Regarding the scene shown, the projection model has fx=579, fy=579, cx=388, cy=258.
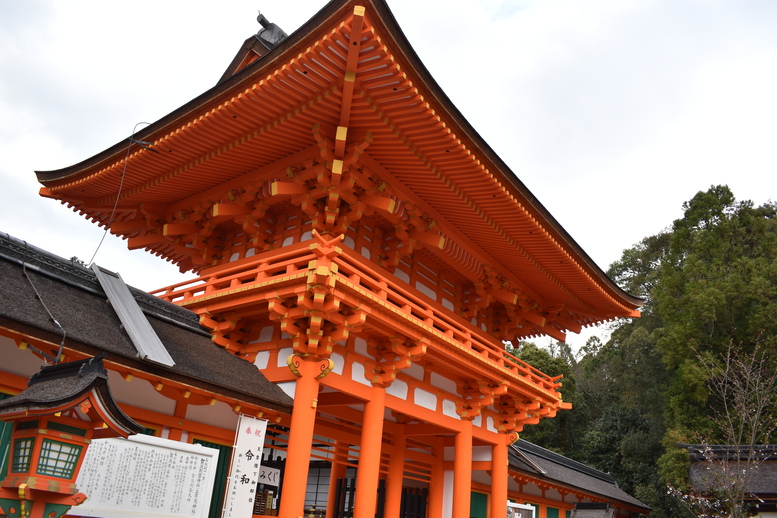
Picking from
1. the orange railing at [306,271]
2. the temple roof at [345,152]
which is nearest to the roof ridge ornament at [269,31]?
the temple roof at [345,152]

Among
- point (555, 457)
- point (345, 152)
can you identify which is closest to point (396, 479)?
point (345, 152)

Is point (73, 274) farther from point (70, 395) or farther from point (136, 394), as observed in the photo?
point (70, 395)

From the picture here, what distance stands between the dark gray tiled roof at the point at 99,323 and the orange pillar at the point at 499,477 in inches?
251

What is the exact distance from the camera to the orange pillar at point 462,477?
11727 mm

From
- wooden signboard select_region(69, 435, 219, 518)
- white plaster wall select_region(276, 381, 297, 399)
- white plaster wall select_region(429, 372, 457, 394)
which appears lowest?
wooden signboard select_region(69, 435, 219, 518)

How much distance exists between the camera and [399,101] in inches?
353

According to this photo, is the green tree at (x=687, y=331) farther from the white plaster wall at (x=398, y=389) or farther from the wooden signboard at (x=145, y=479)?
the wooden signboard at (x=145, y=479)

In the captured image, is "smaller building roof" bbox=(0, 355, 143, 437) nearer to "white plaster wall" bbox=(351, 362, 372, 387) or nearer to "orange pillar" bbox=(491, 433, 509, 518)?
"white plaster wall" bbox=(351, 362, 372, 387)

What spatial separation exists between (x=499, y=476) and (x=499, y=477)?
1.1 inches

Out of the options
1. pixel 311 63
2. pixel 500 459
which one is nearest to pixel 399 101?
pixel 311 63

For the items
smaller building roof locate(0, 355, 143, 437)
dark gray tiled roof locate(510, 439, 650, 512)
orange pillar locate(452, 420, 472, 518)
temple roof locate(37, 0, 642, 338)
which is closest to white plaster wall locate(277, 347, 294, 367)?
temple roof locate(37, 0, 642, 338)

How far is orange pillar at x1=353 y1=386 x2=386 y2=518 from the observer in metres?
9.27

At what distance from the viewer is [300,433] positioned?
28.1 feet

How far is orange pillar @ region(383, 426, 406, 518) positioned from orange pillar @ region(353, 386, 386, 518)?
2940 millimetres
